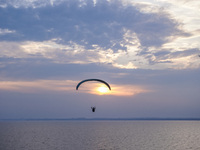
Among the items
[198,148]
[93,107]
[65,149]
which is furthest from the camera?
[198,148]

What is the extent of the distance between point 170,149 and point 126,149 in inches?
440

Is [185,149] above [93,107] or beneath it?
beneath

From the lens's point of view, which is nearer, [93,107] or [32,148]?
[93,107]

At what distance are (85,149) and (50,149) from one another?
28.4 ft

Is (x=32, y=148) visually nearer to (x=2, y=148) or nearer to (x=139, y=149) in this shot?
(x=2, y=148)

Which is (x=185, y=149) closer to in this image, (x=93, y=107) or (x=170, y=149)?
(x=170, y=149)

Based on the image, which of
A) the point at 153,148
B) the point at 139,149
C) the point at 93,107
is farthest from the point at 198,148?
the point at 93,107

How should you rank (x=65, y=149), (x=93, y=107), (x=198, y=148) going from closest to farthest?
(x=93, y=107), (x=65, y=149), (x=198, y=148)

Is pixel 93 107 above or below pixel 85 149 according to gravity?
above

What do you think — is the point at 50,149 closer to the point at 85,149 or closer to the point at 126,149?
the point at 85,149

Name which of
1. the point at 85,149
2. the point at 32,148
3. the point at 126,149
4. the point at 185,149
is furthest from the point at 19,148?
the point at 185,149

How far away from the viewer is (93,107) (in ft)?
161

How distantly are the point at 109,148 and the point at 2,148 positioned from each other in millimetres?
28145

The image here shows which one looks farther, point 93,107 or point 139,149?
point 139,149
